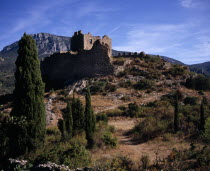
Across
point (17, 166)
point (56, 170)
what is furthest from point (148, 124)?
point (17, 166)

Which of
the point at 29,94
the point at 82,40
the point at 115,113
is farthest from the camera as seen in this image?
the point at 82,40

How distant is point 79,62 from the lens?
2883 cm

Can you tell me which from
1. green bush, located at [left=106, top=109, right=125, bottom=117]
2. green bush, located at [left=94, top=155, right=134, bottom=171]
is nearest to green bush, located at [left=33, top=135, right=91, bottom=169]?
green bush, located at [left=94, top=155, right=134, bottom=171]

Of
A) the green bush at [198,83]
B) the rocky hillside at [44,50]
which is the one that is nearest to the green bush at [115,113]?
the green bush at [198,83]

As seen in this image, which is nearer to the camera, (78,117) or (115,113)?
(78,117)

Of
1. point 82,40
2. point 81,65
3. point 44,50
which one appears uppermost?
point 44,50

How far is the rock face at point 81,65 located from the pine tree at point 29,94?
Result: 18.7m

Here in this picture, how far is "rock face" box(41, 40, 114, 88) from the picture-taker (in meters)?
28.2

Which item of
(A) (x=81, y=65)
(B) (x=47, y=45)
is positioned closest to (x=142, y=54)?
(A) (x=81, y=65)

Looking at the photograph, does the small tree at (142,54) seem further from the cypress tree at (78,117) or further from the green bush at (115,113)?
the cypress tree at (78,117)

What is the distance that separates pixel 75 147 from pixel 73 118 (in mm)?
4055

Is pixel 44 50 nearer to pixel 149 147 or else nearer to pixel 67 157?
pixel 149 147

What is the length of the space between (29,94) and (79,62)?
2009cm

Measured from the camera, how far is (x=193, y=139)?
10.6 m
